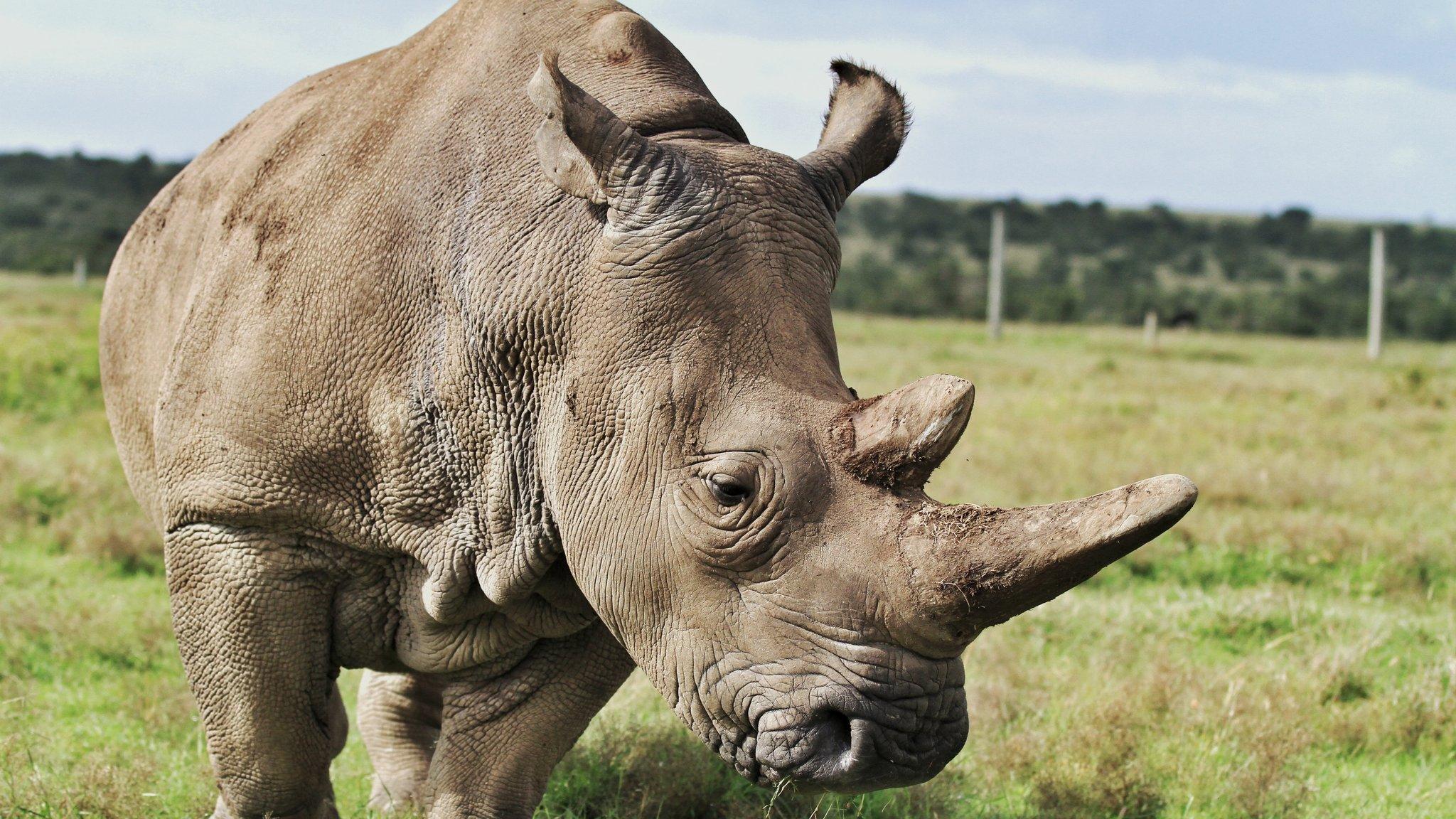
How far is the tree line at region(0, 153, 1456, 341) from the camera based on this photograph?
47656 mm

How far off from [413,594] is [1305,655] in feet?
14.9

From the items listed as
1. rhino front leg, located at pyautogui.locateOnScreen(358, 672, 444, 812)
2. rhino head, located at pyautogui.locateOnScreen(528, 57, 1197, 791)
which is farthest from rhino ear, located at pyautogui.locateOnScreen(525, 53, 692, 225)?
rhino front leg, located at pyautogui.locateOnScreen(358, 672, 444, 812)

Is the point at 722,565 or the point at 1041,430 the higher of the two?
the point at 722,565

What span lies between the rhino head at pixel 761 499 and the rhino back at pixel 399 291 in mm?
218

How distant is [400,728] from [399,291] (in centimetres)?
217

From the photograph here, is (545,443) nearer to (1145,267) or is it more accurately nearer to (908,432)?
(908,432)

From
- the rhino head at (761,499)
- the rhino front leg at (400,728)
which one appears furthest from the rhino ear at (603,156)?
the rhino front leg at (400,728)

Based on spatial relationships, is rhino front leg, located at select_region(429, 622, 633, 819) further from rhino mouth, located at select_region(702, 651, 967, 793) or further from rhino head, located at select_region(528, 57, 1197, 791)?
rhino mouth, located at select_region(702, 651, 967, 793)

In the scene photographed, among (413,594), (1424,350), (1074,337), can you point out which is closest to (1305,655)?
(413,594)

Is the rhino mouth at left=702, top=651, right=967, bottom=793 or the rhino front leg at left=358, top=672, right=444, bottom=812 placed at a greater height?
the rhino mouth at left=702, top=651, right=967, bottom=793

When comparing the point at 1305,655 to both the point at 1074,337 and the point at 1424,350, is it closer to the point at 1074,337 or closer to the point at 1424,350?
the point at 1074,337

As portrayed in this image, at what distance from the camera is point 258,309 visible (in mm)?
3834

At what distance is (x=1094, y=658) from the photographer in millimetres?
6641

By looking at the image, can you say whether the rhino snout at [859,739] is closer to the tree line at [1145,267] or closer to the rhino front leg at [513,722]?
the rhino front leg at [513,722]
